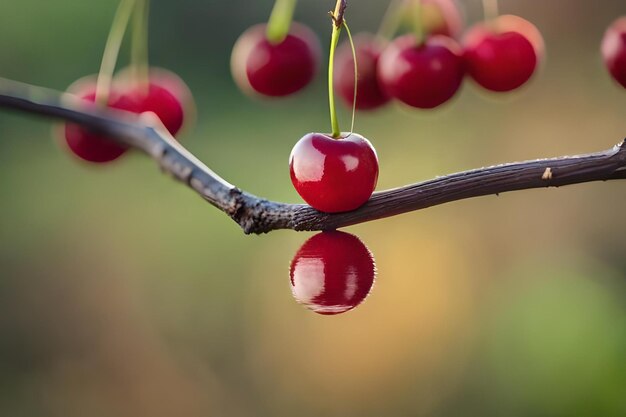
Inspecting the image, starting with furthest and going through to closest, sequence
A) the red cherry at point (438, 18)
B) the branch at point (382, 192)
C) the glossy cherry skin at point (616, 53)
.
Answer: the red cherry at point (438, 18) < the glossy cherry skin at point (616, 53) < the branch at point (382, 192)

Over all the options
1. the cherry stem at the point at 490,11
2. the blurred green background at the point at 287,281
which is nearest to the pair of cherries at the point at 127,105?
the cherry stem at the point at 490,11

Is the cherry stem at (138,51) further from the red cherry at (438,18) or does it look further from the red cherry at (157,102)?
the red cherry at (438,18)

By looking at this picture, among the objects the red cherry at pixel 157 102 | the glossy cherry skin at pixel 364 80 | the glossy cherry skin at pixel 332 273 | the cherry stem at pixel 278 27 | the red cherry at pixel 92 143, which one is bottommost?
the glossy cherry skin at pixel 332 273

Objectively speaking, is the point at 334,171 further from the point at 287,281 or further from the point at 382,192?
the point at 287,281

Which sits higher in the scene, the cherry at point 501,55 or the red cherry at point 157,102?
the cherry at point 501,55

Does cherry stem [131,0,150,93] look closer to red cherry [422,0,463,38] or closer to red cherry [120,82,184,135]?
red cherry [120,82,184,135]

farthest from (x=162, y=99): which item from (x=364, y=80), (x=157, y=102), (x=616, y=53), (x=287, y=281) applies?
(x=287, y=281)
